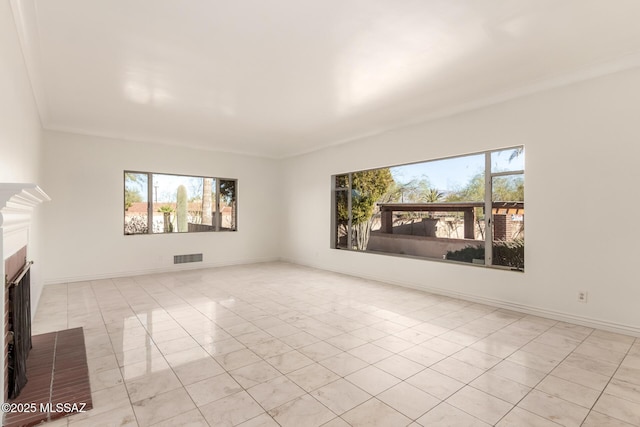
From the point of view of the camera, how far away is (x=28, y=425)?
1854mm

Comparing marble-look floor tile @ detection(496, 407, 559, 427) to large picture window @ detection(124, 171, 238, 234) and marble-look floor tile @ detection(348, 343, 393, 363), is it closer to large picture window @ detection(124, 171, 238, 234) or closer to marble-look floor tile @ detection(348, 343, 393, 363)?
marble-look floor tile @ detection(348, 343, 393, 363)

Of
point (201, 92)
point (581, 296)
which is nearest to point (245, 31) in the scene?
point (201, 92)

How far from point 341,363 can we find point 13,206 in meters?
2.46

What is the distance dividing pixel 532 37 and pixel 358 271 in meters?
4.34

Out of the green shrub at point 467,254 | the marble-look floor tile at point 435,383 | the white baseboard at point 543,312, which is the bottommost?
the marble-look floor tile at point 435,383

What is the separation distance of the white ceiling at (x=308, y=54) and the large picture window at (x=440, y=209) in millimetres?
925

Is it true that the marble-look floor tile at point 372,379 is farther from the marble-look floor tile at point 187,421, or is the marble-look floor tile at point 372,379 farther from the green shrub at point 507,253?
the green shrub at point 507,253

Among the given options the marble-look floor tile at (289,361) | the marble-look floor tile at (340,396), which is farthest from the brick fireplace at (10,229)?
the marble-look floor tile at (340,396)

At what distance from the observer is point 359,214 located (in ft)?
21.2

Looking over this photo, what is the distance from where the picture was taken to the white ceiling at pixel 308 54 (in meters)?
2.38

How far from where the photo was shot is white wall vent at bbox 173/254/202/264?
659cm

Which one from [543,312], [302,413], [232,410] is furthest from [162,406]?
[543,312]

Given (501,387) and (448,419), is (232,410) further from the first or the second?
(501,387)

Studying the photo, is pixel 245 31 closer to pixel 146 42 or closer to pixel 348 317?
pixel 146 42
